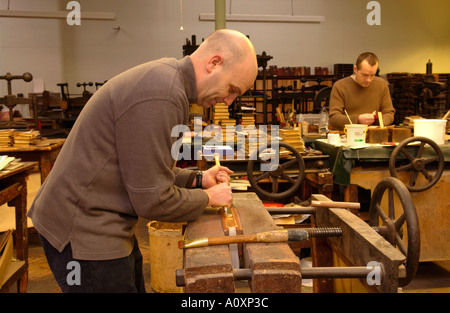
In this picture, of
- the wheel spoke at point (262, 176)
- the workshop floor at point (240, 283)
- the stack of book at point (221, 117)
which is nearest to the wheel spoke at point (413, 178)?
the workshop floor at point (240, 283)

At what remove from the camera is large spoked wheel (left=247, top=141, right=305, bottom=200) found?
2.99 m

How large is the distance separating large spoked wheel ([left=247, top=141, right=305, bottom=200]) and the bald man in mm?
1612

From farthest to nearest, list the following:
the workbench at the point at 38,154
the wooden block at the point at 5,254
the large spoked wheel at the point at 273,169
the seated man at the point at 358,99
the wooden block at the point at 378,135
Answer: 1. the seated man at the point at 358,99
2. the workbench at the point at 38,154
3. the wooden block at the point at 378,135
4. the large spoked wheel at the point at 273,169
5. the wooden block at the point at 5,254

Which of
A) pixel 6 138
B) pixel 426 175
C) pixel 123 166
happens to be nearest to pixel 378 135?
pixel 426 175

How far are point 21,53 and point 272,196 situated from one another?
976cm

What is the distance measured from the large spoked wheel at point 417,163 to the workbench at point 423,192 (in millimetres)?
89

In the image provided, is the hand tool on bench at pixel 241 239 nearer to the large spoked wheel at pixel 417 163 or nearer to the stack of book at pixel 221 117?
the large spoked wheel at pixel 417 163

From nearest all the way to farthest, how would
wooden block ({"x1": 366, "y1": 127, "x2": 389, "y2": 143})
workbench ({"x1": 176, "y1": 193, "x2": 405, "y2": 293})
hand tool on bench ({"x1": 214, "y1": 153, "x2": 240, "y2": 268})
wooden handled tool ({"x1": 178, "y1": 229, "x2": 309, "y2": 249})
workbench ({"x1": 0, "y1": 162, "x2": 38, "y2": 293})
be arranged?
1. workbench ({"x1": 176, "y1": 193, "x2": 405, "y2": 293})
2. wooden handled tool ({"x1": 178, "y1": 229, "x2": 309, "y2": 249})
3. hand tool on bench ({"x1": 214, "y1": 153, "x2": 240, "y2": 268})
4. workbench ({"x1": 0, "y1": 162, "x2": 38, "y2": 293})
5. wooden block ({"x1": 366, "y1": 127, "x2": 389, "y2": 143})

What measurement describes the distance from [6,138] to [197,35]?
7684 mm

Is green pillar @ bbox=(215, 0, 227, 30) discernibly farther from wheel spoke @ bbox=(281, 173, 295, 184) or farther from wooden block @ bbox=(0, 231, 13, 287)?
wooden block @ bbox=(0, 231, 13, 287)

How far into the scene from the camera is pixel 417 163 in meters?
3.11

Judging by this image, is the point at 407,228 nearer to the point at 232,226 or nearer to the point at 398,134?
the point at 232,226

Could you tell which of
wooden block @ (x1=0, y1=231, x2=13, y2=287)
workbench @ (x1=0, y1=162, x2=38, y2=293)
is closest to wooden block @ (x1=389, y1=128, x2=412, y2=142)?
workbench @ (x1=0, y1=162, x2=38, y2=293)

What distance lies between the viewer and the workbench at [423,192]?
322 cm
